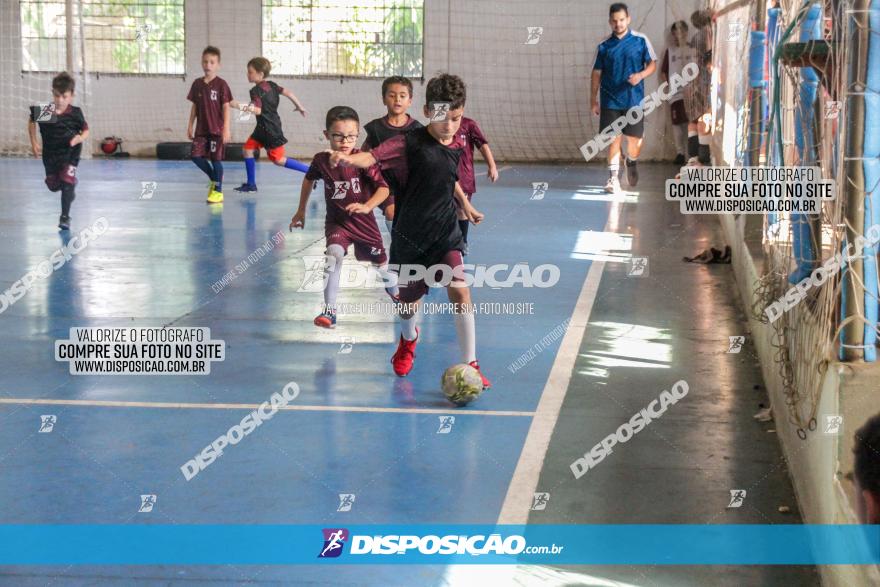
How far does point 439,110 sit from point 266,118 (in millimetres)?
10350

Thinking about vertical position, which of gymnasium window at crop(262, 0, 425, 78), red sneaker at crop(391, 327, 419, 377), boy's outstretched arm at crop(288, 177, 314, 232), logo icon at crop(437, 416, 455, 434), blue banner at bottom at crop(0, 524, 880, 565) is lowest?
blue banner at bottom at crop(0, 524, 880, 565)

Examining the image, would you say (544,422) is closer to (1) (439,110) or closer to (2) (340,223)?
(1) (439,110)

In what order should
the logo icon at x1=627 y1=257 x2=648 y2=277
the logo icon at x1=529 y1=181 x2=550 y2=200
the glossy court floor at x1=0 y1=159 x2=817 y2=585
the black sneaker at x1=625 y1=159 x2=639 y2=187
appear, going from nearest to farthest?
the glossy court floor at x1=0 y1=159 x2=817 y2=585 < the logo icon at x1=627 y1=257 x2=648 y2=277 < the logo icon at x1=529 y1=181 x2=550 y2=200 < the black sneaker at x1=625 y1=159 x2=639 y2=187

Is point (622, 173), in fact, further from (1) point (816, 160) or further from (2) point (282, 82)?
(1) point (816, 160)

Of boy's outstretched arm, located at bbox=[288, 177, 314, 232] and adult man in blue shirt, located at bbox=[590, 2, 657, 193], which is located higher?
adult man in blue shirt, located at bbox=[590, 2, 657, 193]

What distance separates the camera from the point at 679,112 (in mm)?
21250

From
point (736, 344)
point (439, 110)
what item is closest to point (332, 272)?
point (439, 110)

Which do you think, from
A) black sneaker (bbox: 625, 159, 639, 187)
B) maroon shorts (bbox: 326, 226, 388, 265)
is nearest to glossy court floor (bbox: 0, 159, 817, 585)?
maroon shorts (bbox: 326, 226, 388, 265)

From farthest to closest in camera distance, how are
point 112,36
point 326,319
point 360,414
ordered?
point 112,36
point 326,319
point 360,414

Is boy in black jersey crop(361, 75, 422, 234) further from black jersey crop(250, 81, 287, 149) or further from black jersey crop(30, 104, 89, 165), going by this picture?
black jersey crop(250, 81, 287, 149)

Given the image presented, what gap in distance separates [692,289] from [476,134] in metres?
2.24

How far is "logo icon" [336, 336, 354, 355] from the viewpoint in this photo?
7277mm

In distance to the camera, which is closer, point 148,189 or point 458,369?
point 458,369

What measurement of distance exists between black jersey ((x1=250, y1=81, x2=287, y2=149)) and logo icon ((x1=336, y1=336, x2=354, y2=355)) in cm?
893
